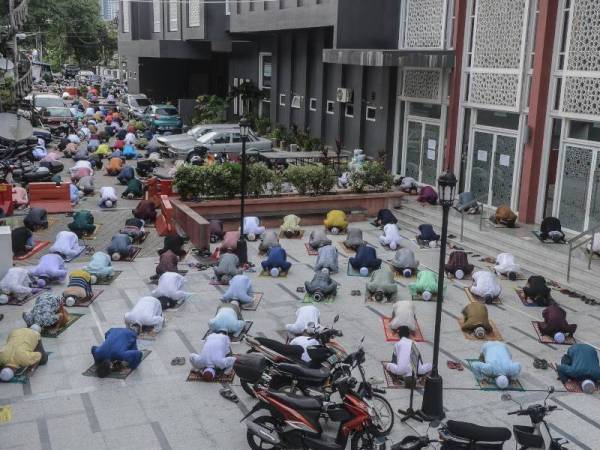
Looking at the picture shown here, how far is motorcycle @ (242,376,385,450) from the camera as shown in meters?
8.27

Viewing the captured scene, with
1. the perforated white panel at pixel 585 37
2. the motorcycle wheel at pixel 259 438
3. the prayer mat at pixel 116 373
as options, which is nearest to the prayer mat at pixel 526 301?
the perforated white panel at pixel 585 37

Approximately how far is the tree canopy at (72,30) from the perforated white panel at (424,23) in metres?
31.1

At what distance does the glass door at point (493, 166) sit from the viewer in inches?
804

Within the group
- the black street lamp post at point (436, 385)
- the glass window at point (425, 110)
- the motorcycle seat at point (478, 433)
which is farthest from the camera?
the glass window at point (425, 110)

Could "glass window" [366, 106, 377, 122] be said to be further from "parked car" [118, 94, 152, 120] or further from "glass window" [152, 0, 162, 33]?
"glass window" [152, 0, 162, 33]

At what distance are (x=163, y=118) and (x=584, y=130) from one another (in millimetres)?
27362

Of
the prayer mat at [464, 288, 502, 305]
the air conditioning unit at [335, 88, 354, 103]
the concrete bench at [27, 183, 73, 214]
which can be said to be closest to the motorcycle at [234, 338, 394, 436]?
the prayer mat at [464, 288, 502, 305]

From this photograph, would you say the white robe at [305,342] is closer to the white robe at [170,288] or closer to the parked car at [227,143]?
the white robe at [170,288]

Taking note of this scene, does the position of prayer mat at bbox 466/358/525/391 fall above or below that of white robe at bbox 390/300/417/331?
below

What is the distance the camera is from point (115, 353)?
10641 mm

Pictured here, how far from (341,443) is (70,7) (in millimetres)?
65019

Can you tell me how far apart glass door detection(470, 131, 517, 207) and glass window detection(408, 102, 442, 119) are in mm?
2219

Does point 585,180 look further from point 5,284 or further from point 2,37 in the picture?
point 2,37

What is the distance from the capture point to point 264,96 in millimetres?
37875
